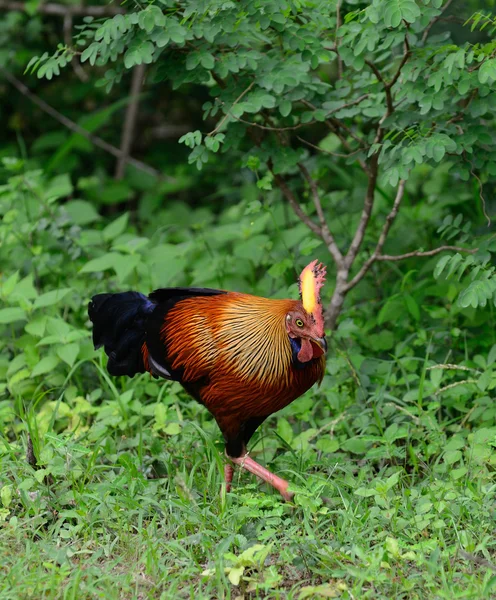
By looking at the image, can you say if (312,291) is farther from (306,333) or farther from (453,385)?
(453,385)

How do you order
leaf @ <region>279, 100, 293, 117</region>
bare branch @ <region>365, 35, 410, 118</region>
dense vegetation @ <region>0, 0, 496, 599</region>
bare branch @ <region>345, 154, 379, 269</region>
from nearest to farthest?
dense vegetation @ <region>0, 0, 496, 599</region>
bare branch @ <region>365, 35, 410, 118</region>
leaf @ <region>279, 100, 293, 117</region>
bare branch @ <region>345, 154, 379, 269</region>

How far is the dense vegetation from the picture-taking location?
322 cm

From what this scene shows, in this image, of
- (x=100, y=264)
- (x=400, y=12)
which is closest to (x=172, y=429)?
(x=100, y=264)

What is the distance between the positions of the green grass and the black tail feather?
346 mm

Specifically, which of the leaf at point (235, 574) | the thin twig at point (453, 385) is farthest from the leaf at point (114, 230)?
the leaf at point (235, 574)

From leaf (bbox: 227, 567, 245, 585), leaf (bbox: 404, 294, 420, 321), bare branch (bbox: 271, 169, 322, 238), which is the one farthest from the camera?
bare branch (bbox: 271, 169, 322, 238)

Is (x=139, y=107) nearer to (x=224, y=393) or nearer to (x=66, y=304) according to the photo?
(x=66, y=304)

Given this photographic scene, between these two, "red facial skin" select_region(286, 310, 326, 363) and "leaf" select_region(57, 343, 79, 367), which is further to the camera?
"leaf" select_region(57, 343, 79, 367)

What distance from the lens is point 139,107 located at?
838 centimetres

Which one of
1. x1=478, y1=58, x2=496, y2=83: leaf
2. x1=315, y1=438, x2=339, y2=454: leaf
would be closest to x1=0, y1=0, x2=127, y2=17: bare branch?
x1=478, y1=58, x2=496, y2=83: leaf

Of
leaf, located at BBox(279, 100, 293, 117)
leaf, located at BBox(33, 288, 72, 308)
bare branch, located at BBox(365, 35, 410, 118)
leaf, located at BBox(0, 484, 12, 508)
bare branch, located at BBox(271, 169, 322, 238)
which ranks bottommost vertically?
leaf, located at BBox(0, 484, 12, 508)

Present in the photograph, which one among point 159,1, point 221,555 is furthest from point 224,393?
point 159,1

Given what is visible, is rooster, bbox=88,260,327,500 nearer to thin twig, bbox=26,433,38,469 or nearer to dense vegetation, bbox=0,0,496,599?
dense vegetation, bbox=0,0,496,599

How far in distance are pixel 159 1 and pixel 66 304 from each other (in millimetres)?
2092
